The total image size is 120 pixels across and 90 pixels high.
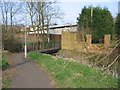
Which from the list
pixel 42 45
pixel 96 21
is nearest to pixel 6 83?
pixel 42 45

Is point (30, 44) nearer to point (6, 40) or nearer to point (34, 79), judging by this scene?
point (6, 40)

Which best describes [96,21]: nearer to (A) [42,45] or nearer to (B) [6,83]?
(A) [42,45]

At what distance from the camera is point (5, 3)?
3856 cm

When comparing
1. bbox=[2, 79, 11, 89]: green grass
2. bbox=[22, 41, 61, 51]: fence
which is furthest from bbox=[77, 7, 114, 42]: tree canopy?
bbox=[2, 79, 11, 89]: green grass

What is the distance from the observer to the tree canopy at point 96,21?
3976 centimetres

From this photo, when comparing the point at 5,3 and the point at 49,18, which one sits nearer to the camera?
the point at 5,3

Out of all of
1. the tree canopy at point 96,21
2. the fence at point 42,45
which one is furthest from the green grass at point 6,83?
the fence at point 42,45

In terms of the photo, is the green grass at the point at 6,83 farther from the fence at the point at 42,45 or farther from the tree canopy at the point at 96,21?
the fence at the point at 42,45

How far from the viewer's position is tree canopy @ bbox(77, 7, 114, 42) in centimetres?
3976

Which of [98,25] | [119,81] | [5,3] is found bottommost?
[119,81]

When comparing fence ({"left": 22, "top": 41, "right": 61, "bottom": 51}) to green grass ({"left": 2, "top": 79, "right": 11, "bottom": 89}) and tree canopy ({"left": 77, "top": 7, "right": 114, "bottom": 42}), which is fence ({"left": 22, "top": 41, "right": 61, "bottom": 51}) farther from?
green grass ({"left": 2, "top": 79, "right": 11, "bottom": 89})

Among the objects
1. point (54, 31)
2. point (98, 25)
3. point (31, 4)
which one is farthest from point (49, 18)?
point (54, 31)

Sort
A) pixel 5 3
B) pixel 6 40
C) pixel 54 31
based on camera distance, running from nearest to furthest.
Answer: pixel 6 40, pixel 5 3, pixel 54 31

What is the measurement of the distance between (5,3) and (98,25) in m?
13.6
